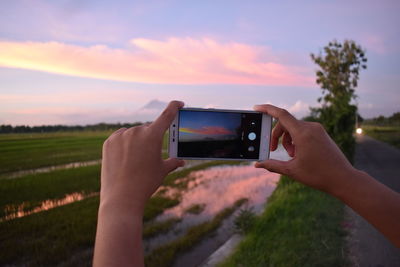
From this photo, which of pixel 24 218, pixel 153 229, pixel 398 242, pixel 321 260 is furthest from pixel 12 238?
pixel 398 242

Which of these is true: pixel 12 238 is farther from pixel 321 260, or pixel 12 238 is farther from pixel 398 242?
pixel 398 242

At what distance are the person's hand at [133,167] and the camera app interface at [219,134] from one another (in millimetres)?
832

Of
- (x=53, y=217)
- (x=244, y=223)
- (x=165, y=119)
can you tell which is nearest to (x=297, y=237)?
(x=244, y=223)

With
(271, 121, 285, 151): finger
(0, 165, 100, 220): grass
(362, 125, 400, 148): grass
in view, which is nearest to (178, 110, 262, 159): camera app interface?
(271, 121, 285, 151): finger

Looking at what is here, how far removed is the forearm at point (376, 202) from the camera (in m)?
1.22

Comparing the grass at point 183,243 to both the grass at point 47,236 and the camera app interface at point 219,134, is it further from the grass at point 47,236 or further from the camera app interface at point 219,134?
the camera app interface at point 219,134

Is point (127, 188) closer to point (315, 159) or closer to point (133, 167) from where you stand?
point (133, 167)

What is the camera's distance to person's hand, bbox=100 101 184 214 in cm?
104

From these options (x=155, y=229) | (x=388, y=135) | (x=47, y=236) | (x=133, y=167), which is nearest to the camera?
(x=133, y=167)

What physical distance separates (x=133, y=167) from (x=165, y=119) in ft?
1.01

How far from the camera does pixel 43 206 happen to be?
8.16 m

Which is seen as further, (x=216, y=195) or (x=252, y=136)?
(x=216, y=195)

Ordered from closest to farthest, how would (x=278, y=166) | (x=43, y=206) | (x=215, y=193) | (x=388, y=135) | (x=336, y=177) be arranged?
(x=336, y=177) < (x=278, y=166) < (x=43, y=206) < (x=215, y=193) < (x=388, y=135)

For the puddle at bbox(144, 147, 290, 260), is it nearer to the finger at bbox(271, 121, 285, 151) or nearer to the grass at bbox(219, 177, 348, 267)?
the grass at bbox(219, 177, 348, 267)
